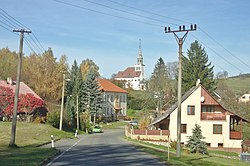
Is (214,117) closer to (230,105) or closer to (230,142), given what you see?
(230,142)

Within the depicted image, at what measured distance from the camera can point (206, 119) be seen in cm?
4897

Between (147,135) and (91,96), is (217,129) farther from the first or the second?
(91,96)

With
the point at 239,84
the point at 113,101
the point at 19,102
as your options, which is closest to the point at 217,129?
the point at 19,102

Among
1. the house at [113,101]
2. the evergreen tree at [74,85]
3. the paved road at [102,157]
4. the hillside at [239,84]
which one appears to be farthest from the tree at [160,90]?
the paved road at [102,157]

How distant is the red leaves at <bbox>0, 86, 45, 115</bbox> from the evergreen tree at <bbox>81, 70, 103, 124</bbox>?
24.3 m

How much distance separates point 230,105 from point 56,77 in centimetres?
3164

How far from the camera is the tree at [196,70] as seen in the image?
7444cm

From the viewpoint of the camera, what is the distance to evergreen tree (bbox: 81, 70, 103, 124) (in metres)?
78.1

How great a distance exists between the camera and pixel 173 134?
160 ft

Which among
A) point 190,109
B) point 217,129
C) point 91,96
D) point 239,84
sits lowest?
point 217,129

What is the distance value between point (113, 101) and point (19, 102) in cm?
4576

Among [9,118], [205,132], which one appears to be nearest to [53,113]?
[9,118]

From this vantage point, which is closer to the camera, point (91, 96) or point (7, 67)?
point (7, 67)

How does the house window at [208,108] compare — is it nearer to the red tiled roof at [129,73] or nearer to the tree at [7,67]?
the tree at [7,67]
